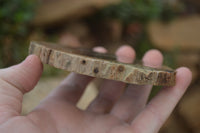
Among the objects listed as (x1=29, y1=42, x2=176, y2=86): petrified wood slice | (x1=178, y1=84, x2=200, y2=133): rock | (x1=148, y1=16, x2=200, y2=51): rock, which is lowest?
(x1=178, y1=84, x2=200, y2=133): rock

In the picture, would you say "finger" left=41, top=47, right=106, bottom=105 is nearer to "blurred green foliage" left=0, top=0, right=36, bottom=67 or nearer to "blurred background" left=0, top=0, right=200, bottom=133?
"blurred background" left=0, top=0, right=200, bottom=133

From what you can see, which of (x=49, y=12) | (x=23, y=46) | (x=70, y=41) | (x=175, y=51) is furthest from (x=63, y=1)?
(x=175, y=51)

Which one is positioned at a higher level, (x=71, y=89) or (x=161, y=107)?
(x=161, y=107)

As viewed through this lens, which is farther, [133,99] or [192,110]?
[192,110]

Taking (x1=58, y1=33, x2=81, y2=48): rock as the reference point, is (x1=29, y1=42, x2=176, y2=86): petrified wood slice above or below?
above

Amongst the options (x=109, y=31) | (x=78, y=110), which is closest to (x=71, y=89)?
(x=78, y=110)

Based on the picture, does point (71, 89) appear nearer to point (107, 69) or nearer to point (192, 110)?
point (107, 69)

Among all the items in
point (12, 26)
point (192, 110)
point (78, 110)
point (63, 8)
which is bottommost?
point (192, 110)

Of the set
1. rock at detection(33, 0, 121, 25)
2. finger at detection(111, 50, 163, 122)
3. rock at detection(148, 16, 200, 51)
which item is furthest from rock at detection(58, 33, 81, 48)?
finger at detection(111, 50, 163, 122)
